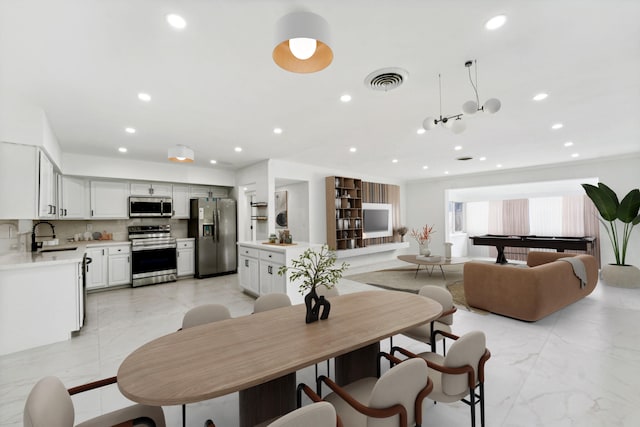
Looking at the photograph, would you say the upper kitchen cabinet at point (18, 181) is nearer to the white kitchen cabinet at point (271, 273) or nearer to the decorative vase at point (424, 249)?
the white kitchen cabinet at point (271, 273)

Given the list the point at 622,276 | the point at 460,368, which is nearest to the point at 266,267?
the point at 460,368

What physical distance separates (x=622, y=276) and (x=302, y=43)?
7206mm

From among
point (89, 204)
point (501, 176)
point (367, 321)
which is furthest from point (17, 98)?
point (501, 176)

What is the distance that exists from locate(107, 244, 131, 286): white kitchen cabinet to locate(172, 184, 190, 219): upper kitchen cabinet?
1.27 m

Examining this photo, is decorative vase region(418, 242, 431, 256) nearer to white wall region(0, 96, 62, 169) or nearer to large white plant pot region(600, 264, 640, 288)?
large white plant pot region(600, 264, 640, 288)

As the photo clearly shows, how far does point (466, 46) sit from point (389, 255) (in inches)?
284

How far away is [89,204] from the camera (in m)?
5.46

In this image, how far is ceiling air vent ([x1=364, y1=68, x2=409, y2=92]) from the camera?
2392mm

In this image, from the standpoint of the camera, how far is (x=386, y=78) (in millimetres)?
2469

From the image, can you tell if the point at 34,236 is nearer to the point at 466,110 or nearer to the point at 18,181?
the point at 18,181

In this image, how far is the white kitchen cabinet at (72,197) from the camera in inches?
200

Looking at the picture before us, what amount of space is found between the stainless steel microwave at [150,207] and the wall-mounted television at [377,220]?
5.05 metres

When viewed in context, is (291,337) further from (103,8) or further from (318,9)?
(103,8)

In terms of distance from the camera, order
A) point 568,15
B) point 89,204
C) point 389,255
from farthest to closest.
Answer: point 389,255 < point 89,204 < point 568,15
